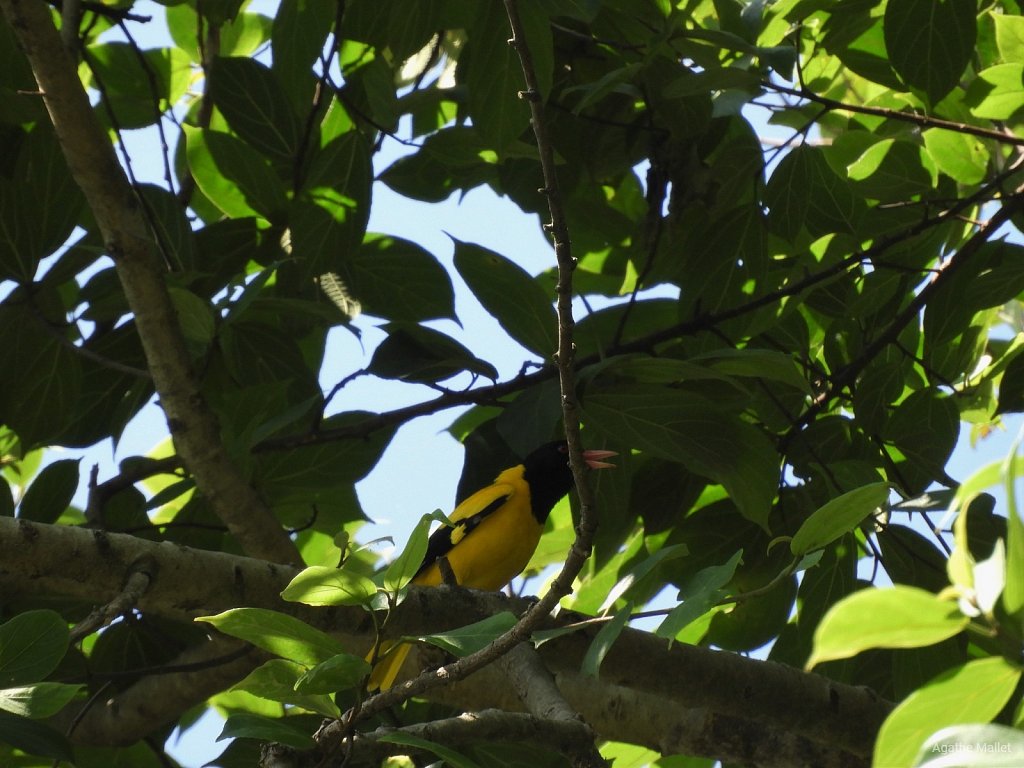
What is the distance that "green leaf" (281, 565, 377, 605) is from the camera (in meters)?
1.26

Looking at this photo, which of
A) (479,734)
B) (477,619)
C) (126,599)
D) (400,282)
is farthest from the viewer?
(400,282)

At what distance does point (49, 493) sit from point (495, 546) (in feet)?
5.20

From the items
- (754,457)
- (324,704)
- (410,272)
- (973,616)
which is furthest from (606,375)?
(973,616)

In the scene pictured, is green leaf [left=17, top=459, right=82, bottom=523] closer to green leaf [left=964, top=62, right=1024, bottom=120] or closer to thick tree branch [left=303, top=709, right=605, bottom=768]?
thick tree branch [left=303, top=709, right=605, bottom=768]

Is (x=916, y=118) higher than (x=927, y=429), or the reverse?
(x=916, y=118)

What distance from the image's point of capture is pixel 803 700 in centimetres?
209

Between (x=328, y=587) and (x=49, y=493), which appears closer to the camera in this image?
(x=328, y=587)

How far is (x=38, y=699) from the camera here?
1.46 meters

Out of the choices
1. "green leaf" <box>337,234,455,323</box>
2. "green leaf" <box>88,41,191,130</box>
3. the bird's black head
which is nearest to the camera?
"green leaf" <box>337,234,455,323</box>

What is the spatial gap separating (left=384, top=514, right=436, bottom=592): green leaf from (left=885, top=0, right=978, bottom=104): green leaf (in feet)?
5.31

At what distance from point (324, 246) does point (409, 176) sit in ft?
1.11

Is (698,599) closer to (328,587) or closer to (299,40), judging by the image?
(328,587)

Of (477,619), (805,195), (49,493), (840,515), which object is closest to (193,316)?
(49,493)

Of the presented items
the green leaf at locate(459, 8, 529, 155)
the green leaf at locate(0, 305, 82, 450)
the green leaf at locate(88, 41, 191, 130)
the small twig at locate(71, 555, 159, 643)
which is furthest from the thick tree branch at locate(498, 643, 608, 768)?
the green leaf at locate(88, 41, 191, 130)
